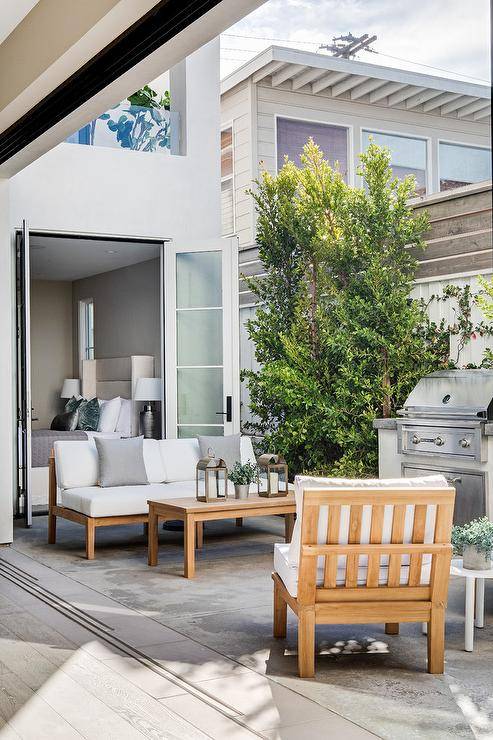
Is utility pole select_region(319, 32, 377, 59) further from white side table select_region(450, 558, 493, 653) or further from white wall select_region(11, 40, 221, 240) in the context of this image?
white side table select_region(450, 558, 493, 653)

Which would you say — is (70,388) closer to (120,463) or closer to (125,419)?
(125,419)

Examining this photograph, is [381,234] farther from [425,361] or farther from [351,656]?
[351,656]

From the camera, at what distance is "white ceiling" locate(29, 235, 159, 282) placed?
9500 millimetres

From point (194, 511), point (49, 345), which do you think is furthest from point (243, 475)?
point (49, 345)

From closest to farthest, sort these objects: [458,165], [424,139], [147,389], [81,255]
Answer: [147,389] → [81,255] → [424,139] → [458,165]

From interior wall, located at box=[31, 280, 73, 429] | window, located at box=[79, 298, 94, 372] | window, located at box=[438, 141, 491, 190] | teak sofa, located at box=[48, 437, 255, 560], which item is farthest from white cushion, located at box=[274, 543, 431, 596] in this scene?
interior wall, located at box=[31, 280, 73, 429]

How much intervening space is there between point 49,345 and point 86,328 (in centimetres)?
64

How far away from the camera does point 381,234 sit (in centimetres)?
704

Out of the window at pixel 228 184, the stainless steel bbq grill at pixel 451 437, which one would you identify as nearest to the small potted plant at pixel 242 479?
the stainless steel bbq grill at pixel 451 437

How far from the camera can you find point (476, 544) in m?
3.99

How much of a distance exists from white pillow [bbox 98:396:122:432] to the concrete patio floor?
17.0 feet

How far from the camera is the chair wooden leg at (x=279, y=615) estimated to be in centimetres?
406

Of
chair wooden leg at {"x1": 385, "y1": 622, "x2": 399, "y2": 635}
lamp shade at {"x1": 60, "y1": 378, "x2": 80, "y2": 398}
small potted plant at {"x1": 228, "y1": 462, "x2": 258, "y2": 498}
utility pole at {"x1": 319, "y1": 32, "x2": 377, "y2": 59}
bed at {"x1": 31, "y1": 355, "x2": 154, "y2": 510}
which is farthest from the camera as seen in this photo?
lamp shade at {"x1": 60, "y1": 378, "x2": 80, "y2": 398}

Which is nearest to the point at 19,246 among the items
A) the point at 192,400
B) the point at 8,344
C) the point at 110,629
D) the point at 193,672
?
the point at 8,344
